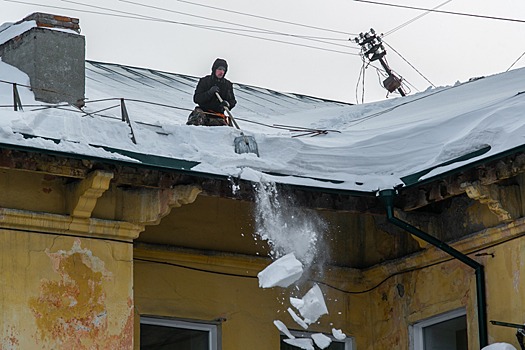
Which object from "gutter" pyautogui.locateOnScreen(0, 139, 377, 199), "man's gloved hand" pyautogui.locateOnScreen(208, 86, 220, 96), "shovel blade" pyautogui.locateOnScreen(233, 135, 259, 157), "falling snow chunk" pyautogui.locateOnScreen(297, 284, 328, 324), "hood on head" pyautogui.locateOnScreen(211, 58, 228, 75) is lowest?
"falling snow chunk" pyautogui.locateOnScreen(297, 284, 328, 324)

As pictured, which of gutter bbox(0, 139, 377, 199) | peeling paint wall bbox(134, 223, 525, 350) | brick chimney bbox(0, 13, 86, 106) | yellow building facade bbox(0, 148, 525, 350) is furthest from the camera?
brick chimney bbox(0, 13, 86, 106)

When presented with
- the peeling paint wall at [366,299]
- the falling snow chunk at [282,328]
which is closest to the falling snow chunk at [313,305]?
the falling snow chunk at [282,328]

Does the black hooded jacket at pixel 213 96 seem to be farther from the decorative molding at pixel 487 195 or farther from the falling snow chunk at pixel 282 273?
the decorative molding at pixel 487 195

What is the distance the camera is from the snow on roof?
41.5 ft

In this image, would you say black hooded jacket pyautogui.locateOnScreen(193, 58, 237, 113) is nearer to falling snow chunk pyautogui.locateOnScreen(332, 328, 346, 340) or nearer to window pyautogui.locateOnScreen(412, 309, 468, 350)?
falling snow chunk pyautogui.locateOnScreen(332, 328, 346, 340)

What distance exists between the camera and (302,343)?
47.3ft

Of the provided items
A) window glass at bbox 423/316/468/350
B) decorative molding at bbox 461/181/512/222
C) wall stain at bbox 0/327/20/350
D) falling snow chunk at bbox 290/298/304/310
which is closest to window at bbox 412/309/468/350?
window glass at bbox 423/316/468/350

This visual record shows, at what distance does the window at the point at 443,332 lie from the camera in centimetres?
1434

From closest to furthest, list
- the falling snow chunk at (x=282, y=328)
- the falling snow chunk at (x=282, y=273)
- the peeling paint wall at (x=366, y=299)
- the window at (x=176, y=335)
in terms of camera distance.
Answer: the falling snow chunk at (x=282, y=273) → the peeling paint wall at (x=366, y=299) → the falling snow chunk at (x=282, y=328) → the window at (x=176, y=335)

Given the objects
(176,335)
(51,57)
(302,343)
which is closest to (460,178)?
(302,343)

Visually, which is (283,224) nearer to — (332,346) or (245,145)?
(245,145)

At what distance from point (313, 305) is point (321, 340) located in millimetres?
892

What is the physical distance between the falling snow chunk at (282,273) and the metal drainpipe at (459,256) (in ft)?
3.72

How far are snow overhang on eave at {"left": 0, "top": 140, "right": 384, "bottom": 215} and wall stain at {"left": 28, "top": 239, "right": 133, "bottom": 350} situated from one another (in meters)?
0.71
